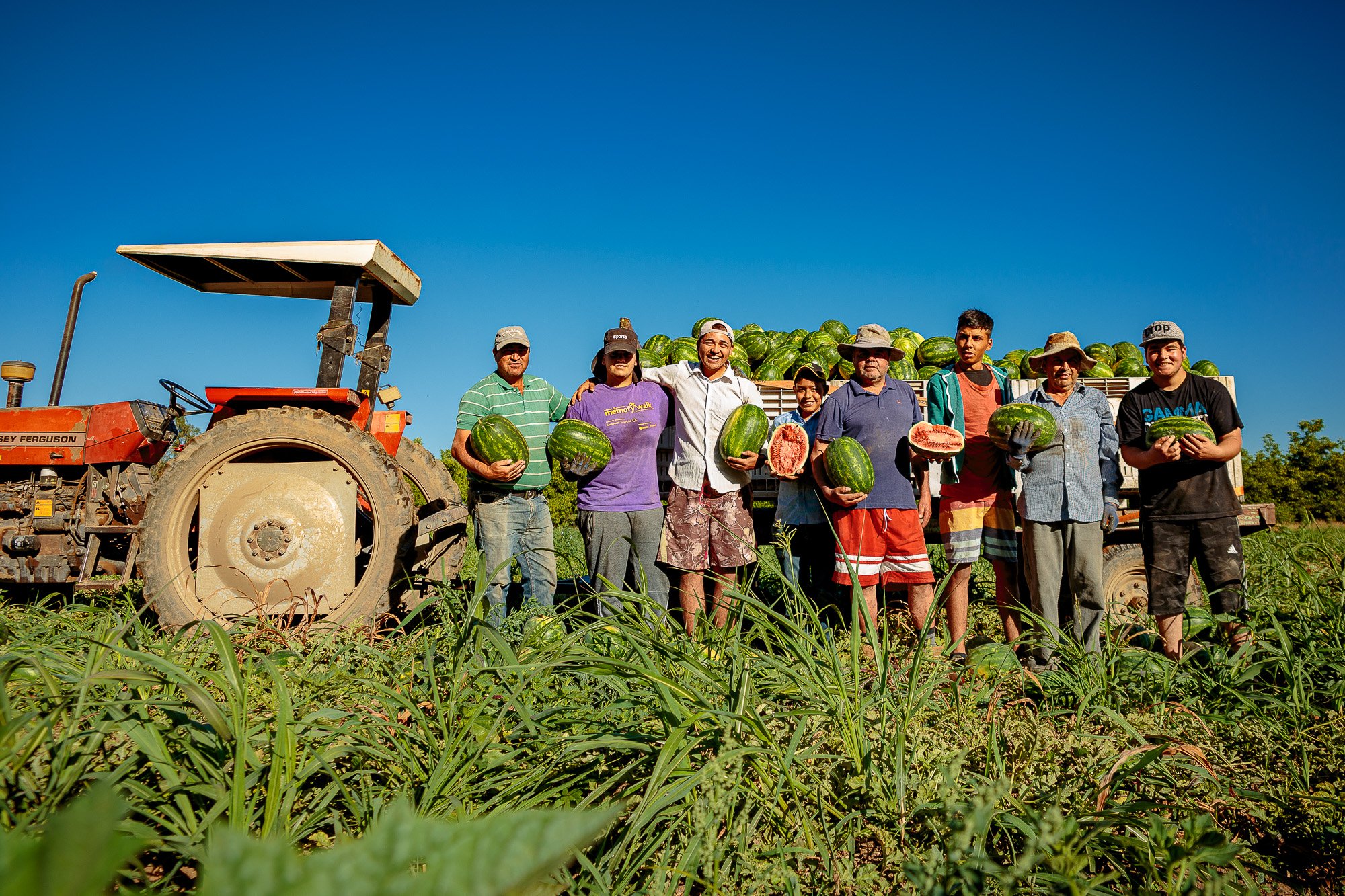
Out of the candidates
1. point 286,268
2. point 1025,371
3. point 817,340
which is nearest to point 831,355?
point 817,340

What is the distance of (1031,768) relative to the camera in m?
2.53

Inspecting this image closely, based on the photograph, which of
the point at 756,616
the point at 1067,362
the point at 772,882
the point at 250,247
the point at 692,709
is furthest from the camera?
the point at 250,247

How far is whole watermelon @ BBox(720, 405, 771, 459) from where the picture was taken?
201 inches

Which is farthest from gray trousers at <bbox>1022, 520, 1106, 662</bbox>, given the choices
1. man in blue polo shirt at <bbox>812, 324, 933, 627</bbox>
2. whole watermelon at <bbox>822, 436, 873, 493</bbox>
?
whole watermelon at <bbox>822, 436, 873, 493</bbox>

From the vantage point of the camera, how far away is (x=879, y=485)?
4988 mm

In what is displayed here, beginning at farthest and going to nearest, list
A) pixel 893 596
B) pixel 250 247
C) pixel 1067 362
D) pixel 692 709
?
pixel 893 596 → pixel 250 247 → pixel 1067 362 → pixel 692 709

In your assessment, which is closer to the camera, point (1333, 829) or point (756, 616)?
point (1333, 829)

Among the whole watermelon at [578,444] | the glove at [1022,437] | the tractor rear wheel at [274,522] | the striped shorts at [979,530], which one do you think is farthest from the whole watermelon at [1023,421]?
the tractor rear wheel at [274,522]

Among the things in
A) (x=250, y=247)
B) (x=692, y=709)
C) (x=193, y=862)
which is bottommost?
(x=193, y=862)

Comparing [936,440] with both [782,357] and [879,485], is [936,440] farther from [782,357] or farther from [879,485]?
[782,357]

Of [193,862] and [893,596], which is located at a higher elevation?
[893,596]

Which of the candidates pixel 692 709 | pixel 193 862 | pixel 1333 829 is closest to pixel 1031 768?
pixel 1333 829

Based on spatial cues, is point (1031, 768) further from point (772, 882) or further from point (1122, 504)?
point (1122, 504)

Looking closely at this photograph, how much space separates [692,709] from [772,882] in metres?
0.55
